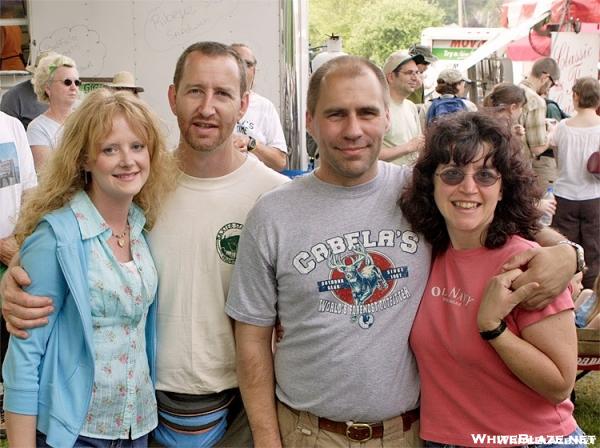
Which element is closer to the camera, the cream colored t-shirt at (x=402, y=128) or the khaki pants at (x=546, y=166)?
the cream colored t-shirt at (x=402, y=128)

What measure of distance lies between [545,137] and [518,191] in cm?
545

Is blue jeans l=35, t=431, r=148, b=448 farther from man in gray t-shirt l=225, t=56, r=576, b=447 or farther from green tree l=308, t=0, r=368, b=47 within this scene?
green tree l=308, t=0, r=368, b=47

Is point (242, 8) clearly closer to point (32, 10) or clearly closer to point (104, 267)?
point (32, 10)

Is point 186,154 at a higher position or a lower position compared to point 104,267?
higher

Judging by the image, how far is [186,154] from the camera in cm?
278

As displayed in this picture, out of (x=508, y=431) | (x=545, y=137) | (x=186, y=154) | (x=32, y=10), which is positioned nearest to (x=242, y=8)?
(x=32, y=10)

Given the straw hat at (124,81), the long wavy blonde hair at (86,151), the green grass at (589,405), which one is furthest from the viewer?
the straw hat at (124,81)

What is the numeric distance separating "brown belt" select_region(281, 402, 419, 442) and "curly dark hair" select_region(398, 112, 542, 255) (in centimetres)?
61

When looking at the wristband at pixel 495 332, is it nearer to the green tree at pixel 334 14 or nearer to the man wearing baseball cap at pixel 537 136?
the man wearing baseball cap at pixel 537 136

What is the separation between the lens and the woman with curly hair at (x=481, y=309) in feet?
7.30

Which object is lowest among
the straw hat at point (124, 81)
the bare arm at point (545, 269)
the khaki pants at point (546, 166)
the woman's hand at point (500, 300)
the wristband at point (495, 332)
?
the khaki pants at point (546, 166)

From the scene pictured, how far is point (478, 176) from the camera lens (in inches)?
93.6

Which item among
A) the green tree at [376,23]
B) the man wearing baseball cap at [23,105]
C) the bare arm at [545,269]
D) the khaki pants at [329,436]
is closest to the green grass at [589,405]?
the khaki pants at [329,436]

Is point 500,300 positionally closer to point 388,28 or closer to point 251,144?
point 251,144
